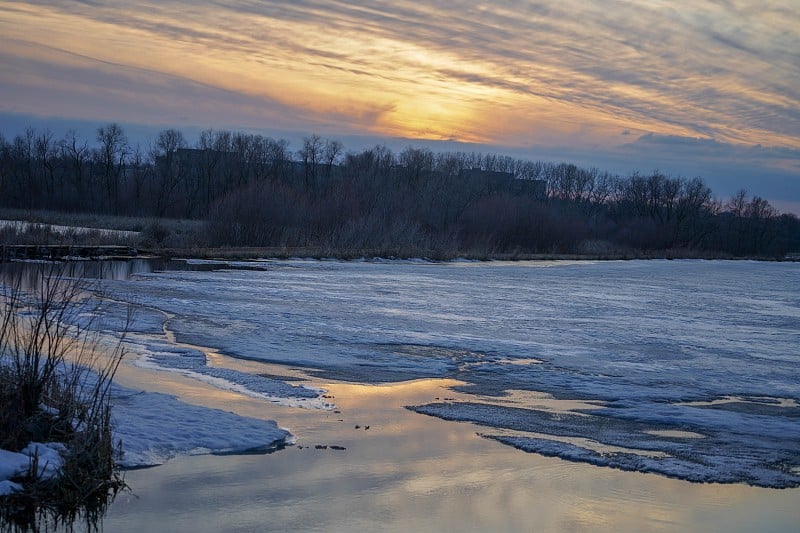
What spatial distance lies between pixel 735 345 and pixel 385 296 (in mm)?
10256

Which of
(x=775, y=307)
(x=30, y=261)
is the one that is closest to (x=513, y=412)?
(x=775, y=307)

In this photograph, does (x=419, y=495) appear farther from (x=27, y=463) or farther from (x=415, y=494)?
(x=27, y=463)

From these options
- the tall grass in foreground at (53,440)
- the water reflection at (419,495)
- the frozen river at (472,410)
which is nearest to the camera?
the tall grass in foreground at (53,440)

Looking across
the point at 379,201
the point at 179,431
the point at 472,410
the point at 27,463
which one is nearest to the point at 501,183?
the point at 379,201

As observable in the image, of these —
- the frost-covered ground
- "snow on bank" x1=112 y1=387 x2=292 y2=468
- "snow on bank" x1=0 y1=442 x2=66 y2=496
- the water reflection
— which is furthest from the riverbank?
"snow on bank" x1=0 y1=442 x2=66 y2=496

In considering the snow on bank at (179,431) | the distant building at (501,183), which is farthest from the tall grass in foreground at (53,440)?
the distant building at (501,183)

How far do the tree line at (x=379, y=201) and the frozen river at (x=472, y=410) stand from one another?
2760cm

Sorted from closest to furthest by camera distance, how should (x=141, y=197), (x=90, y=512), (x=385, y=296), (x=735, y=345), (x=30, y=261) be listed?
(x=90, y=512), (x=735, y=345), (x=385, y=296), (x=30, y=261), (x=141, y=197)

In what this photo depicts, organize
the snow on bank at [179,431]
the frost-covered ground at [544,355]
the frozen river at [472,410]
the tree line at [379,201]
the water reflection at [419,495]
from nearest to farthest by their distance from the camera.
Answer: the water reflection at [419,495] < the frozen river at [472,410] < the snow on bank at [179,431] < the frost-covered ground at [544,355] < the tree line at [379,201]

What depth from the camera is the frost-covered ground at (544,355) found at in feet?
28.1

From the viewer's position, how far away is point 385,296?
74.6 ft

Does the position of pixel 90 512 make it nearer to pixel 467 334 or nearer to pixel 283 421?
pixel 283 421

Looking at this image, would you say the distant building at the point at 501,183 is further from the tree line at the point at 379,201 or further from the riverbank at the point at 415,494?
the riverbank at the point at 415,494

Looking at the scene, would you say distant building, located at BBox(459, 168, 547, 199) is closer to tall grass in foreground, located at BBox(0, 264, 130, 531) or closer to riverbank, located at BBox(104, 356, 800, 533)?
riverbank, located at BBox(104, 356, 800, 533)
